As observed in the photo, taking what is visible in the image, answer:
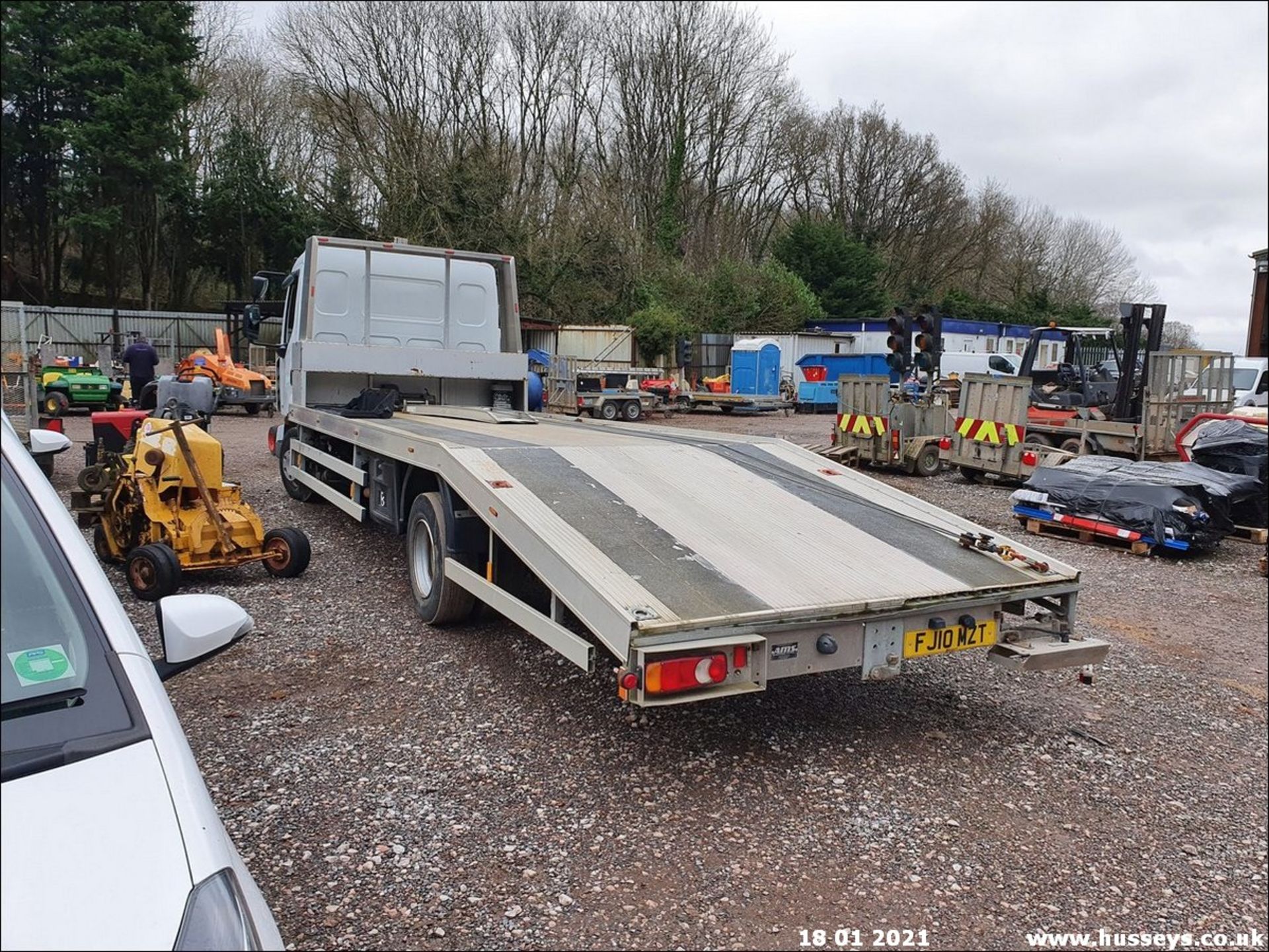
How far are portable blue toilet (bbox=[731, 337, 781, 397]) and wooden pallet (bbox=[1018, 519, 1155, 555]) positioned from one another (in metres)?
16.5

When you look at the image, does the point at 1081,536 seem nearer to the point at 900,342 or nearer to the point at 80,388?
the point at 900,342

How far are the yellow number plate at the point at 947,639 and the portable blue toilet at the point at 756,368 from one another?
22064 mm

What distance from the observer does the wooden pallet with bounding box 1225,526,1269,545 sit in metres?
8.95

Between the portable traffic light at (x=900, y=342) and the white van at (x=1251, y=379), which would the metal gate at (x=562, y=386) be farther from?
the white van at (x=1251, y=379)

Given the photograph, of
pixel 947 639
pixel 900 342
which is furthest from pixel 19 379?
pixel 900 342

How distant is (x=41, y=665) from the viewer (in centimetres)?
193

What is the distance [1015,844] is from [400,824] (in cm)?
224

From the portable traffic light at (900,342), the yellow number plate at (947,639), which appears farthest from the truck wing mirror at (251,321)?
the portable traffic light at (900,342)

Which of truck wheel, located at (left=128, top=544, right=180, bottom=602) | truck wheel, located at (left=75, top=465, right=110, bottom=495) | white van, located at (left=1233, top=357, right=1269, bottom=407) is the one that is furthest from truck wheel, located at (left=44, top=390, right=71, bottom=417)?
white van, located at (left=1233, top=357, right=1269, bottom=407)

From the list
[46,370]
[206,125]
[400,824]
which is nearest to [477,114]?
[206,125]

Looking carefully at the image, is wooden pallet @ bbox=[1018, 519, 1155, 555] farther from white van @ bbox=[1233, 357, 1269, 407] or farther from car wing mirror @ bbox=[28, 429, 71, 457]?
white van @ bbox=[1233, 357, 1269, 407]

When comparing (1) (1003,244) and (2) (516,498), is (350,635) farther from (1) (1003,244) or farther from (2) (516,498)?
(1) (1003,244)

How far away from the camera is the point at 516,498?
4.12m

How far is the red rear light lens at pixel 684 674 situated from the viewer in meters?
3.10
